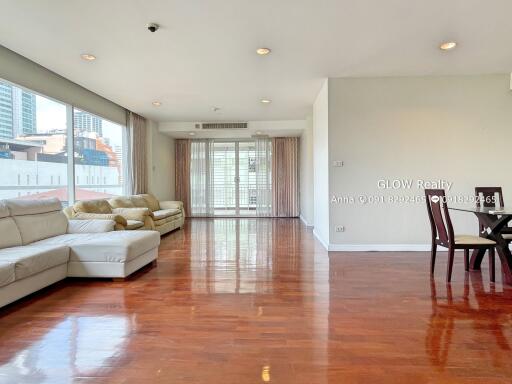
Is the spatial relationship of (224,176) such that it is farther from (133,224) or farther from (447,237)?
(447,237)

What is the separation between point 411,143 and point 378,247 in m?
1.70

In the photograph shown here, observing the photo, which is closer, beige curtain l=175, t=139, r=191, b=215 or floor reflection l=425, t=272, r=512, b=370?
floor reflection l=425, t=272, r=512, b=370

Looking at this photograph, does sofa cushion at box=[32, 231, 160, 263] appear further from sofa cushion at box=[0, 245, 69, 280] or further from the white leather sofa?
sofa cushion at box=[0, 245, 69, 280]

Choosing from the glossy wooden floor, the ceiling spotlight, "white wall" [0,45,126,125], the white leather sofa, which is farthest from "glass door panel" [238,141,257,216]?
the ceiling spotlight

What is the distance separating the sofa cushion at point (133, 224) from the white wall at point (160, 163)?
2.61 meters

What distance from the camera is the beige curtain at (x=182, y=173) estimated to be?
952 cm

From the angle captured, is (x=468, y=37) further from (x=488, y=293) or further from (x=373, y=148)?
(x=488, y=293)

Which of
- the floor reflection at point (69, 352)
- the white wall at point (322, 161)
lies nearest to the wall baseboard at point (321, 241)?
the white wall at point (322, 161)

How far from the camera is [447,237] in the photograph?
3400 millimetres

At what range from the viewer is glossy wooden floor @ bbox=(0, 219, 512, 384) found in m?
1.77

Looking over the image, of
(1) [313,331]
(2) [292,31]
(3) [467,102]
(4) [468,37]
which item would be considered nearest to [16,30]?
(2) [292,31]

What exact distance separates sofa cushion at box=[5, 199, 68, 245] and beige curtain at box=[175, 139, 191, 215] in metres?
5.42

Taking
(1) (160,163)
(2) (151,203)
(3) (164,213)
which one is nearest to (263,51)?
(3) (164,213)

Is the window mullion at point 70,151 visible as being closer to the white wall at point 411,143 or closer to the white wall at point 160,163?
the white wall at point 160,163
